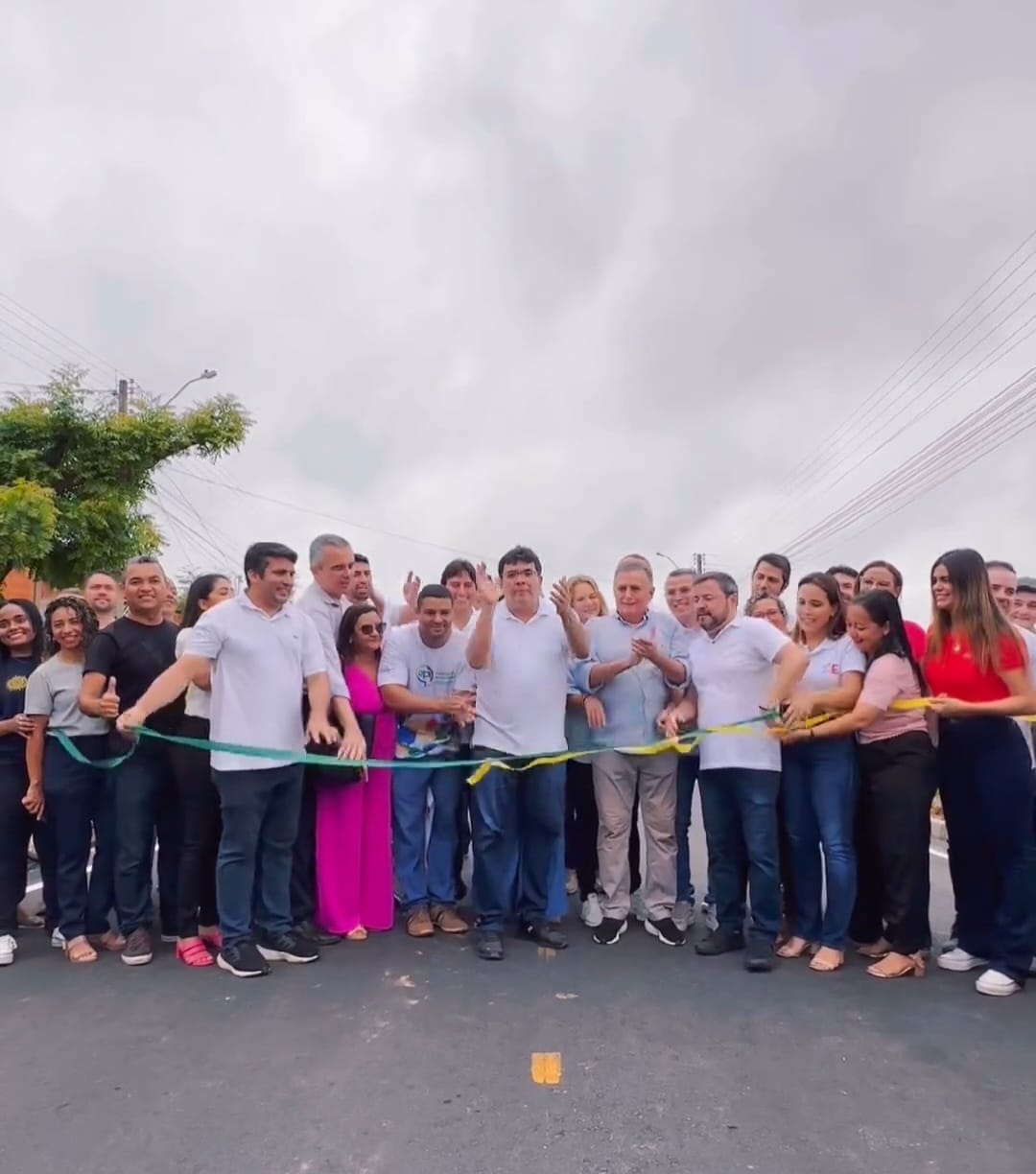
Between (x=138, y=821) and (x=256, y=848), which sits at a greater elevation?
(x=138, y=821)

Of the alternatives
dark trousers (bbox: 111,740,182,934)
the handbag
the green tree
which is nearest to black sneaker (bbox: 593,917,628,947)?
the handbag

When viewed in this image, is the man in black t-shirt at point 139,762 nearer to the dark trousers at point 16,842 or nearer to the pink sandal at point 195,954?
the pink sandal at point 195,954

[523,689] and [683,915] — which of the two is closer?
[523,689]

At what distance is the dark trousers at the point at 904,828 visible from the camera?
4.57 metres

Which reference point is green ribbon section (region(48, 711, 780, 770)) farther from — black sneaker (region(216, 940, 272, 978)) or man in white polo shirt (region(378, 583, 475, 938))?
black sneaker (region(216, 940, 272, 978))

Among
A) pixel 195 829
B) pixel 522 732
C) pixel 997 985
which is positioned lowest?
pixel 997 985

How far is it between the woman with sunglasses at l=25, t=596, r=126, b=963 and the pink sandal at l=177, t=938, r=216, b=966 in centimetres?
46

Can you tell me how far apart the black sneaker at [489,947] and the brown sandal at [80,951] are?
6.49 ft

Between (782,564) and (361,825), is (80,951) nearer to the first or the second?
(361,825)

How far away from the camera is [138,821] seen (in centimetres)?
491

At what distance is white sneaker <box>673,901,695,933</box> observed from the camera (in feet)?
17.3

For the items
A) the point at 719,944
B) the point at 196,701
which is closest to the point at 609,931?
the point at 719,944

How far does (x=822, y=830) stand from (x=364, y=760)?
2.40 m

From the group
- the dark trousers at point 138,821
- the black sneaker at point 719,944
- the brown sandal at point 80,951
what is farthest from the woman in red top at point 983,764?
the brown sandal at point 80,951
